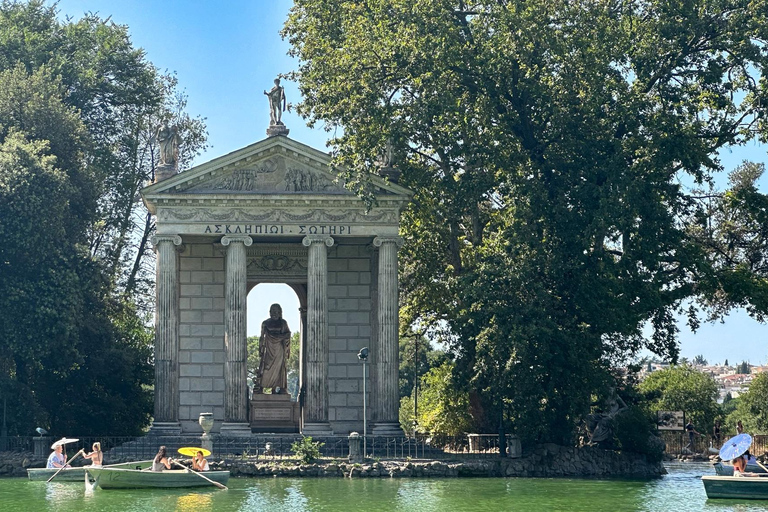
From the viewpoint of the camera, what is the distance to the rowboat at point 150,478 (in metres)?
35.5

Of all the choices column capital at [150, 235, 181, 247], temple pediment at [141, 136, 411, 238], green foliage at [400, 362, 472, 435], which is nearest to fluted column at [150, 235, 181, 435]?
column capital at [150, 235, 181, 247]

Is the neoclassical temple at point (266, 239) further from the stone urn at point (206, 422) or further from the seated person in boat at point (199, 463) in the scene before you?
the seated person in boat at point (199, 463)

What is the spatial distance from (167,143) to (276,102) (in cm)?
472

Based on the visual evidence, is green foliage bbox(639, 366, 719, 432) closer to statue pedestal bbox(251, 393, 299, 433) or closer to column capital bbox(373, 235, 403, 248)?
statue pedestal bbox(251, 393, 299, 433)

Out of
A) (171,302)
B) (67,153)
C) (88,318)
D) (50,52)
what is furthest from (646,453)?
(50,52)

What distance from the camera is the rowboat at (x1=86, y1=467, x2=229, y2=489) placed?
3553cm

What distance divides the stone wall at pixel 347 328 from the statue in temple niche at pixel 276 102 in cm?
598

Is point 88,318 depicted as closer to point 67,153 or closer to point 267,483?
point 67,153

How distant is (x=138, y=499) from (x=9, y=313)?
1498 centimetres

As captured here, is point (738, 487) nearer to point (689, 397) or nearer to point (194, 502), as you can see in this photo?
point (194, 502)

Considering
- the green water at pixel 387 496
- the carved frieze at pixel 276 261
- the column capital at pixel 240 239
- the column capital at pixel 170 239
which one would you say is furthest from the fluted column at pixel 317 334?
the green water at pixel 387 496

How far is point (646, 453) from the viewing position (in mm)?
44406

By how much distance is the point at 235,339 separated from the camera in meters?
45.8

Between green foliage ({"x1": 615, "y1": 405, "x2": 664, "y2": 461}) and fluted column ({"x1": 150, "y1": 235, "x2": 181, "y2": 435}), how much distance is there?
55.3 feet
